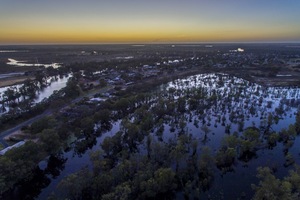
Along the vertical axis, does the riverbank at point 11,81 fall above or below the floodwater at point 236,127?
above

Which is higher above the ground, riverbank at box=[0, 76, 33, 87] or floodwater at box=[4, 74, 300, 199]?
riverbank at box=[0, 76, 33, 87]

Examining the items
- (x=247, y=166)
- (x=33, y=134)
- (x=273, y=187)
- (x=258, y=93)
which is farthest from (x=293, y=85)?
(x=33, y=134)

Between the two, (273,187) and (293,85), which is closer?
(273,187)

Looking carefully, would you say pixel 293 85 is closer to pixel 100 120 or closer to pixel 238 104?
pixel 238 104

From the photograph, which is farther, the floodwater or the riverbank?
the riverbank

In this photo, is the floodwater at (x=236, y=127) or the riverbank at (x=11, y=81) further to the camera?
the riverbank at (x=11, y=81)

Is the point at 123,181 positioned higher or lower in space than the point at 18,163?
lower

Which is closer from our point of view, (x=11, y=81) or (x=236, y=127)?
(x=236, y=127)

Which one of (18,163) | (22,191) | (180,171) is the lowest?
(22,191)

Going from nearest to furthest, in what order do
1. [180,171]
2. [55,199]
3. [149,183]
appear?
[55,199] < [149,183] < [180,171]

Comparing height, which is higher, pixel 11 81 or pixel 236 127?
pixel 11 81

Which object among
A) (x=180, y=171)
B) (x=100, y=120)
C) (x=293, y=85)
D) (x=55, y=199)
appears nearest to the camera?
(x=55, y=199)
